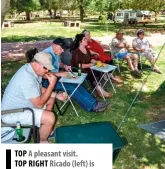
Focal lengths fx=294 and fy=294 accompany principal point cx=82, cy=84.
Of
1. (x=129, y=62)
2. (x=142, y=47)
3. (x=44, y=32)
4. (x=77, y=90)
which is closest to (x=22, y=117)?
(x=77, y=90)

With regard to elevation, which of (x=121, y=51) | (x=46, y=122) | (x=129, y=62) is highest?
(x=121, y=51)

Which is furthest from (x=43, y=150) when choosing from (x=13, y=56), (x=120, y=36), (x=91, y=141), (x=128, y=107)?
(x=13, y=56)

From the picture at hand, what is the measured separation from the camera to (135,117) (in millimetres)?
5719

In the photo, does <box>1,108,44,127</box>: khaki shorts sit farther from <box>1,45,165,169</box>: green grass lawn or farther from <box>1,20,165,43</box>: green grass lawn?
<box>1,20,165,43</box>: green grass lawn

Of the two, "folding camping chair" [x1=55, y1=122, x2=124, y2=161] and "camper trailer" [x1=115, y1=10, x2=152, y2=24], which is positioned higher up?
"camper trailer" [x1=115, y1=10, x2=152, y2=24]

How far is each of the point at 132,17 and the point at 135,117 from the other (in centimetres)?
3397

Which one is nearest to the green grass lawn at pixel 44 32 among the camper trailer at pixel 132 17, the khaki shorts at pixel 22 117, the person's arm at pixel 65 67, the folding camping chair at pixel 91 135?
the camper trailer at pixel 132 17

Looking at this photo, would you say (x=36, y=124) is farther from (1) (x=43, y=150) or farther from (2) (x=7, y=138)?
(1) (x=43, y=150)

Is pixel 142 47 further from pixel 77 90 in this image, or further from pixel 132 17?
pixel 132 17

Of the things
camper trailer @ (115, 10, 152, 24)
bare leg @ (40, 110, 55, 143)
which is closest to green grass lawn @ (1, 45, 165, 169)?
bare leg @ (40, 110, 55, 143)

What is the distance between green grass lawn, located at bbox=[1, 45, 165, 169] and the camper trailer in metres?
29.7

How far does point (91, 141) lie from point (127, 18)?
120ft

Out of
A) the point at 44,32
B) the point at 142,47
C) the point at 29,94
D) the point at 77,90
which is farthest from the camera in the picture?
the point at 44,32

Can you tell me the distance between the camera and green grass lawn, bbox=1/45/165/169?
168 inches
